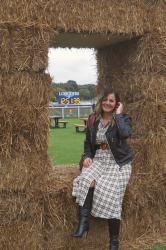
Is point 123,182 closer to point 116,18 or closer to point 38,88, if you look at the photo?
point 38,88

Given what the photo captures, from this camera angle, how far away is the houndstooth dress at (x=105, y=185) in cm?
518

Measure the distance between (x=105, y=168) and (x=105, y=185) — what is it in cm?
23

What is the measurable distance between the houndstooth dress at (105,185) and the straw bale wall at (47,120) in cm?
31

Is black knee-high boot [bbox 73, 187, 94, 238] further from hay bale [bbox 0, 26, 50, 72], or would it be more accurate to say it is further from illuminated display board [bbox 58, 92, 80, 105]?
illuminated display board [bbox 58, 92, 80, 105]

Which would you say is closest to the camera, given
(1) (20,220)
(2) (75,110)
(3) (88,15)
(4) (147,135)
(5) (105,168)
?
(1) (20,220)

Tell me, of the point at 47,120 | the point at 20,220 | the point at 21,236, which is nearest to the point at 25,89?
the point at 47,120

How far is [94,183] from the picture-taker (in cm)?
521

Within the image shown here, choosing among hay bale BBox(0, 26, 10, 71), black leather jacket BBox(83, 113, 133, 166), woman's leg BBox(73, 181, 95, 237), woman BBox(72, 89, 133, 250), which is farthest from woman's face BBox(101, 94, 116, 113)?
hay bale BBox(0, 26, 10, 71)

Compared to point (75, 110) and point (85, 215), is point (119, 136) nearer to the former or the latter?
point (85, 215)

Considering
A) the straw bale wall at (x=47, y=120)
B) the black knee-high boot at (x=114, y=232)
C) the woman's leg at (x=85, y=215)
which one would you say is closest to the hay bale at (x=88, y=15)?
the straw bale wall at (x=47, y=120)

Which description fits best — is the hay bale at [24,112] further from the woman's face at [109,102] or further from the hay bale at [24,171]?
the woman's face at [109,102]

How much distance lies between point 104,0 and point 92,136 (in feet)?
4.83

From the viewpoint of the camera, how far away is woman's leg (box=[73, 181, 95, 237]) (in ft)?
16.8

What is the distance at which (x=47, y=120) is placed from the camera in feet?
17.1
